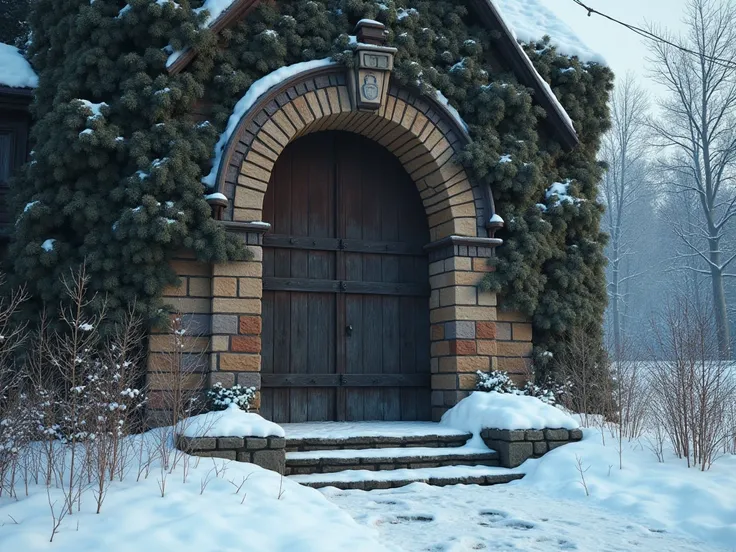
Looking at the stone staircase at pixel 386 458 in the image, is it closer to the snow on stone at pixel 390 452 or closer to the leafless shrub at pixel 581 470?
the snow on stone at pixel 390 452

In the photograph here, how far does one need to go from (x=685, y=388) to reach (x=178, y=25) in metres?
6.01

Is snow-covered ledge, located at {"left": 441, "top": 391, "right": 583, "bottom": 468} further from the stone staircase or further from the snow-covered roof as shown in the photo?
the snow-covered roof

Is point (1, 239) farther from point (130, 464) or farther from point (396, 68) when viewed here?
point (396, 68)

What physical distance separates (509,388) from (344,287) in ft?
7.41

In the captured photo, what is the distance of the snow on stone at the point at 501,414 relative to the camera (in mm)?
6961

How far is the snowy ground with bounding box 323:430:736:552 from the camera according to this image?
4.54m

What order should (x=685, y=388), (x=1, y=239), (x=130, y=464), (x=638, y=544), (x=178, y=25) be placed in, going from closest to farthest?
(x=638, y=544) < (x=130, y=464) < (x=685, y=388) < (x=178, y=25) < (x=1, y=239)

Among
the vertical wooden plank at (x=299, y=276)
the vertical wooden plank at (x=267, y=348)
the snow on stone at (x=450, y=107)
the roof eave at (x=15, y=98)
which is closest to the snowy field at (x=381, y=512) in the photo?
the vertical wooden plank at (x=267, y=348)

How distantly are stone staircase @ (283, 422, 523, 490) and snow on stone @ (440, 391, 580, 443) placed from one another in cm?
21

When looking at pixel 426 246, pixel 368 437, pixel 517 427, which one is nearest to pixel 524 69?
pixel 426 246

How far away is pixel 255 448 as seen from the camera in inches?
237

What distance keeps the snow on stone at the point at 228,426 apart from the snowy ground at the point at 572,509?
0.73 metres

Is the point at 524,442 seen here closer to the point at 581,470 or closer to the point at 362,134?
the point at 581,470

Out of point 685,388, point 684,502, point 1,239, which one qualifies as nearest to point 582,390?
point 685,388
